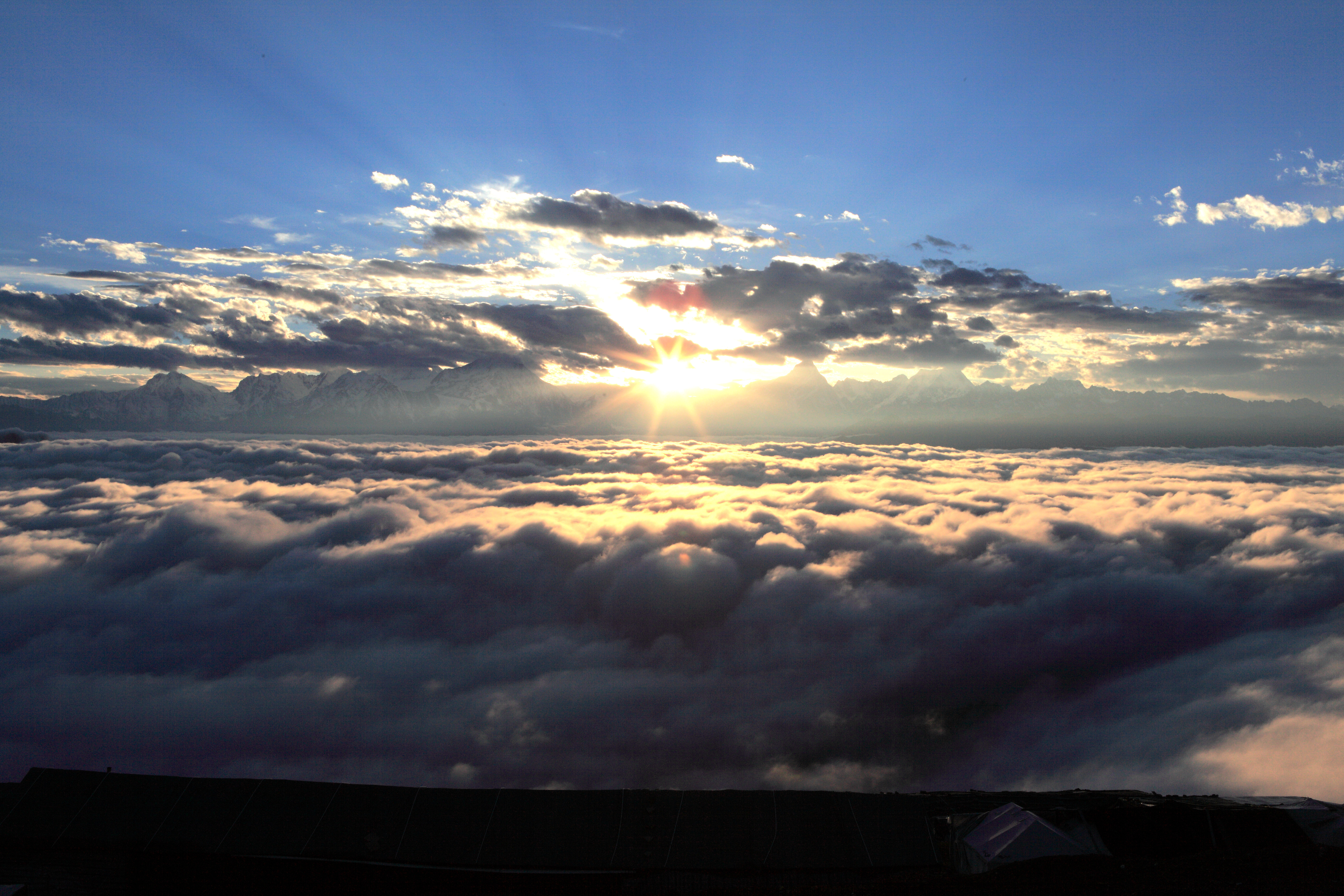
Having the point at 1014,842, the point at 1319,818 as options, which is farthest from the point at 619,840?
the point at 1319,818

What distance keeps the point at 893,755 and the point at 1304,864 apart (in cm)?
10493

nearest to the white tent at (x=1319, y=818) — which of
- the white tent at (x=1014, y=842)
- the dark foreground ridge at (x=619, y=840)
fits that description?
the dark foreground ridge at (x=619, y=840)

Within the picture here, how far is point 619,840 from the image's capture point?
36.6 m

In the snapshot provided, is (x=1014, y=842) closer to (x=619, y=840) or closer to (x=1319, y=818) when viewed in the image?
(x=1319, y=818)

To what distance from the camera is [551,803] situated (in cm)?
3856

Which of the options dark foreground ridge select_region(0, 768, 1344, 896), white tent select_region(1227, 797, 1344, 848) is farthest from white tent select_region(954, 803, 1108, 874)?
white tent select_region(1227, 797, 1344, 848)

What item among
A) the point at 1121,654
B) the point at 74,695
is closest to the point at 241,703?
the point at 74,695

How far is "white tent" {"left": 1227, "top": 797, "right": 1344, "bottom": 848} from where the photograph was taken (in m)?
34.4

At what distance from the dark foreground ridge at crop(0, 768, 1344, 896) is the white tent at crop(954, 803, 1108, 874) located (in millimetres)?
104

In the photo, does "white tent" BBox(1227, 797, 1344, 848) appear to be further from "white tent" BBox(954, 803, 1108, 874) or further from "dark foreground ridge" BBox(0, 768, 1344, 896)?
"white tent" BBox(954, 803, 1108, 874)

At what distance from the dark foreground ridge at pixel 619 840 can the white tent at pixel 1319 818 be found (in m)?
0.10

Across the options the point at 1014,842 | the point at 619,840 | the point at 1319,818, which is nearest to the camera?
the point at 1014,842

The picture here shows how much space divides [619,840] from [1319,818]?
141ft

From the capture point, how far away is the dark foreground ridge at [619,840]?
33.4 meters
